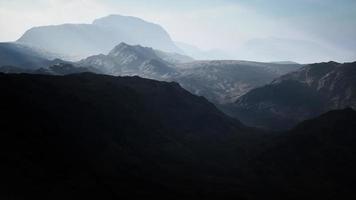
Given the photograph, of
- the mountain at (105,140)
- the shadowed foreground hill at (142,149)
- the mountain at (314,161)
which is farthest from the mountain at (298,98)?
the shadowed foreground hill at (142,149)

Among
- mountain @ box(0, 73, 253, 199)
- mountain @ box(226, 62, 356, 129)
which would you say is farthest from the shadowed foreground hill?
mountain @ box(226, 62, 356, 129)

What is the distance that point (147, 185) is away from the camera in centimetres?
4400

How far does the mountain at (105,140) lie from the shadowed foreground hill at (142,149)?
6.3 inches

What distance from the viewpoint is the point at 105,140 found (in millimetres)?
58062

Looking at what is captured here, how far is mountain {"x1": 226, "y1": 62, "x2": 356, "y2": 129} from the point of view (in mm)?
142375

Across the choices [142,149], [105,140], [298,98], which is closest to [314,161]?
[142,149]

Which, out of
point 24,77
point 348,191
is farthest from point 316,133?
point 24,77

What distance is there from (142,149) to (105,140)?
6.53m

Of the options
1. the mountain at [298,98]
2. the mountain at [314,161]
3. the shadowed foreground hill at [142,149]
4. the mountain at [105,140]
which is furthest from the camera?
the mountain at [298,98]

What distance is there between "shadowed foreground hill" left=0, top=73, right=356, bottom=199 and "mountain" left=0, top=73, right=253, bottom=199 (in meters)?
0.16

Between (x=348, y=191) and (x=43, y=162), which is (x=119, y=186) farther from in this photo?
(x=348, y=191)

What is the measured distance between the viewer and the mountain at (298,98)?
142m

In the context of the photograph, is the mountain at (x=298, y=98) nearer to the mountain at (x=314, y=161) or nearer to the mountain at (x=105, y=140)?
the mountain at (x=105, y=140)

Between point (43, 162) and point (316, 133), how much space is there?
5235 cm
